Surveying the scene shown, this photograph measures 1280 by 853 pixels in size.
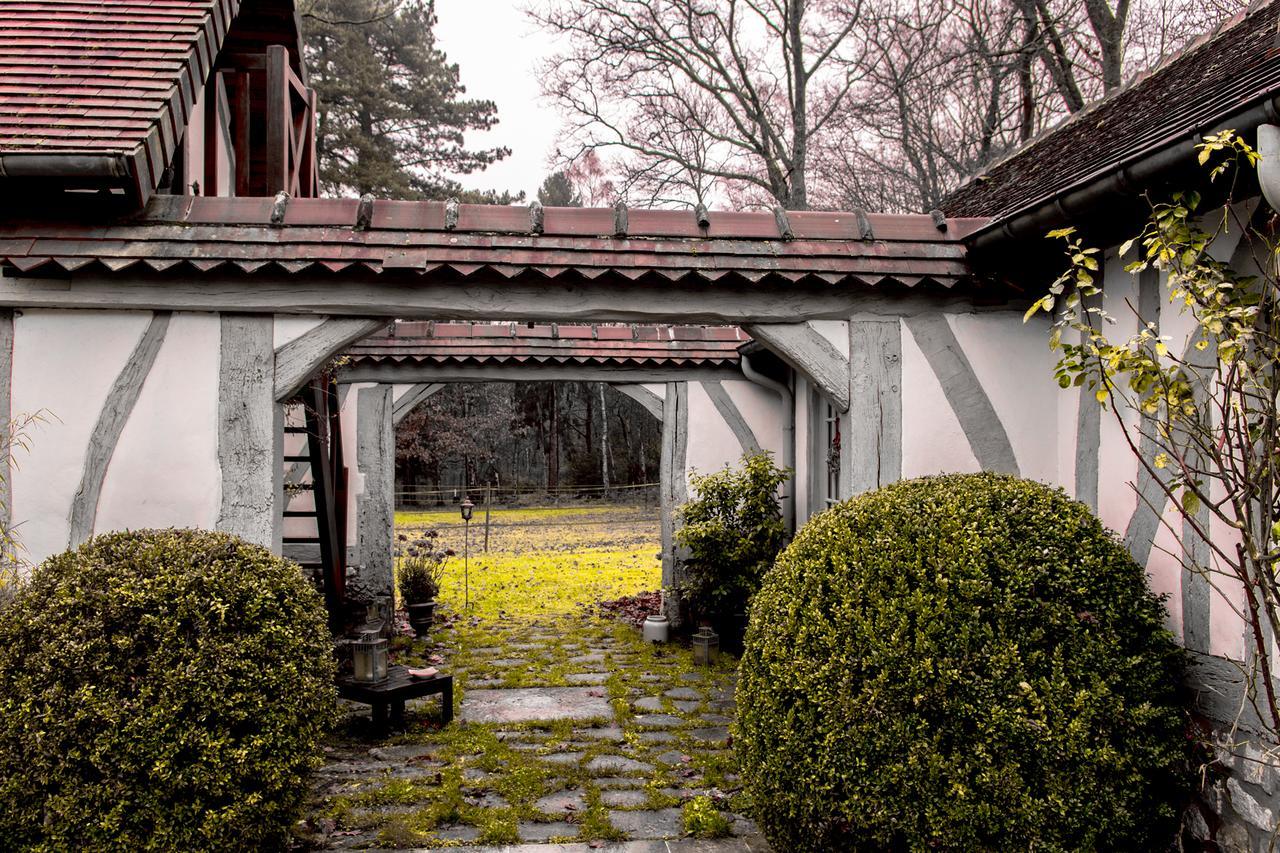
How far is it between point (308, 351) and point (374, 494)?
4.80 meters

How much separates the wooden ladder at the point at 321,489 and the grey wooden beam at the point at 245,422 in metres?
2.12

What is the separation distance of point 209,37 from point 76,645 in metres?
4.70

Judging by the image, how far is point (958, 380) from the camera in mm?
5492

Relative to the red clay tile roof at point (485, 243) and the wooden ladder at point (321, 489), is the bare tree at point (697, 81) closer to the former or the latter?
the wooden ladder at point (321, 489)

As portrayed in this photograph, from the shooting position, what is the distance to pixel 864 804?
134 inches

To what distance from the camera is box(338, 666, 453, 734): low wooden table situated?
5.88 m

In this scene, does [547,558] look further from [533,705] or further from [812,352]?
[812,352]

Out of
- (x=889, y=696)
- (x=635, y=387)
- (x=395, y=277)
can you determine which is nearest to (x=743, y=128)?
(x=635, y=387)

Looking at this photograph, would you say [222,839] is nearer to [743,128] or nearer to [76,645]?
[76,645]

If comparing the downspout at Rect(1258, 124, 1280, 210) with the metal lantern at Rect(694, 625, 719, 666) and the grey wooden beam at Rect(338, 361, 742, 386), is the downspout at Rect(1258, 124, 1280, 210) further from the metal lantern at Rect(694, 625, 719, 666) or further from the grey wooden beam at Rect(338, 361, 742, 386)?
the grey wooden beam at Rect(338, 361, 742, 386)

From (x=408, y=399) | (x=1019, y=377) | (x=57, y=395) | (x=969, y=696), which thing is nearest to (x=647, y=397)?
(x=408, y=399)

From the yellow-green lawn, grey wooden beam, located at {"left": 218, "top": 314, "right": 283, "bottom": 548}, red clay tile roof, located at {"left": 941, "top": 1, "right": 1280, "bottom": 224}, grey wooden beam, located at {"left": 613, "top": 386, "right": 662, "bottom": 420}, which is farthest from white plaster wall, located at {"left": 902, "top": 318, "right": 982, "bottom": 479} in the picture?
the yellow-green lawn

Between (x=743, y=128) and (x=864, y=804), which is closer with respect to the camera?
(x=864, y=804)

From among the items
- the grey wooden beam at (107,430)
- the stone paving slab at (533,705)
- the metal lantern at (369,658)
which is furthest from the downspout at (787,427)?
the grey wooden beam at (107,430)
